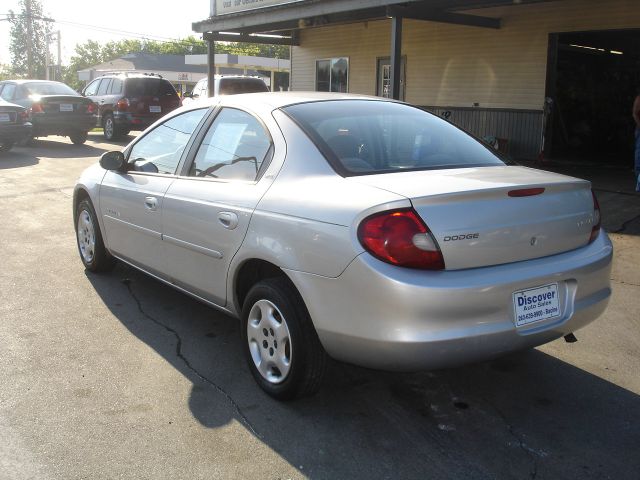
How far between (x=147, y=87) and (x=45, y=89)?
8.84 ft

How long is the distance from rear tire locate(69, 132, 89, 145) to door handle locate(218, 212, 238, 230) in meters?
14.9

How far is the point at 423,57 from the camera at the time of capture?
16.3m

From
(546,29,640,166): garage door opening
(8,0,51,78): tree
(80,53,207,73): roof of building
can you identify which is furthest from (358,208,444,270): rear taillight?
(8,0,51,78): tree

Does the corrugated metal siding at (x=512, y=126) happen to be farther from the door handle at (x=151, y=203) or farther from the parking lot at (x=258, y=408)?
the door handle at (x=151, y=203)

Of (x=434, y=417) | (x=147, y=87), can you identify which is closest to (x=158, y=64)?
(x=147, y=87)

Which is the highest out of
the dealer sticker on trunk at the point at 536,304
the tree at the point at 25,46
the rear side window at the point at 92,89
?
the tree at the point at 25,46

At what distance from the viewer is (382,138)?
153 inches

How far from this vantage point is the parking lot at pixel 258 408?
2.99 m

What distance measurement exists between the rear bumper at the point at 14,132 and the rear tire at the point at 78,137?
2140 millimetres

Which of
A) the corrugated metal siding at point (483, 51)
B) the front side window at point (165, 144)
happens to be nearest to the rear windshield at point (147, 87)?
the corrugated metal siding at point (483, 51)

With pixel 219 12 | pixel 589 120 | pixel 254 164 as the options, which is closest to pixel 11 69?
pixel 219 12

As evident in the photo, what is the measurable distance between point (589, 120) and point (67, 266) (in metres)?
13.9

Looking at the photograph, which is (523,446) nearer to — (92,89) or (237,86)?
(237,86)

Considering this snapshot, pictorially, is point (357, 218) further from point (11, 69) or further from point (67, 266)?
point (11, 69)
